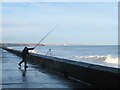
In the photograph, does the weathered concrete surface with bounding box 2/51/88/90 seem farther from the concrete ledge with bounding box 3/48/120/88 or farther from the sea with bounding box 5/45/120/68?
the sea with bounding box 5/45/120/68

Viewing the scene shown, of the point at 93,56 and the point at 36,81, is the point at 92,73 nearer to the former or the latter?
the point at 36,81

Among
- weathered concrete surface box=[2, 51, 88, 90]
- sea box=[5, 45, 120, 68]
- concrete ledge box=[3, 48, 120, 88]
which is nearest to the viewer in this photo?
concrete ledge box=[3, 48, 120, 88]

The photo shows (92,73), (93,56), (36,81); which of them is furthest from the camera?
(93,56)

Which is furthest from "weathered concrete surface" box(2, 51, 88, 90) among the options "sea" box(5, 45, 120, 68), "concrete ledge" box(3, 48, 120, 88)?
"sea" box(5, 45, 120, 68)

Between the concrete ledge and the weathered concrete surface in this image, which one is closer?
the concrete ledge

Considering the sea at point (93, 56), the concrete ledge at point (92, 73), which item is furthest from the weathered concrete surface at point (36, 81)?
the sea at point (93, 56)

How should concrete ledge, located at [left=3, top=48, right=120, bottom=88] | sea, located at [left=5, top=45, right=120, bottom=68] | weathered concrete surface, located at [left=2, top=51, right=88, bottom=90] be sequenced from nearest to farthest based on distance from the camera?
concrete ledge, located at [left=3, top=48, right=120, bottom=88]
weathered concrete surface, located at [left=2, top=51, right=88, bottom=90]
sea, located at [left=5, top=45, right=120, bottom=68]

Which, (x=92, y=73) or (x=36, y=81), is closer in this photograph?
(x=92, y=73)

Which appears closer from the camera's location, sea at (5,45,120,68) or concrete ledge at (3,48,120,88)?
concrete ledge at (3,48,120,88)

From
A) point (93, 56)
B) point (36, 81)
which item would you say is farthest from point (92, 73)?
point (93, 56)

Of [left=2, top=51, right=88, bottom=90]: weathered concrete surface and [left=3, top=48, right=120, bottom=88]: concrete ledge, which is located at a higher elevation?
[left=3, top=48, right=120, bottom=88]: concrete ledge

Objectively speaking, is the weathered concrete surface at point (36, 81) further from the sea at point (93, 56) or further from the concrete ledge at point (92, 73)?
the sea at point (93, 56)

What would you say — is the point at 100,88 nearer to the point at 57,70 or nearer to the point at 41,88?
the point at 41,88

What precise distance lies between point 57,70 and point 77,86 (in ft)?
Answer: 21.0
